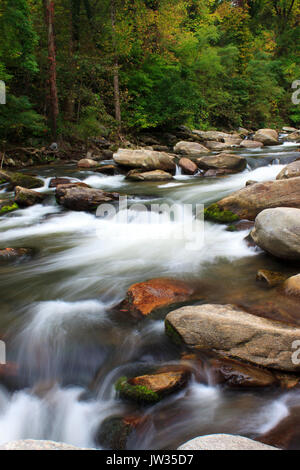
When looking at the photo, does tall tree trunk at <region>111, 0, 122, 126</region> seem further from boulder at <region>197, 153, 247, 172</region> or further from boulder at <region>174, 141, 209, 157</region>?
boulder at <region>197, 153, 247, 172</region>

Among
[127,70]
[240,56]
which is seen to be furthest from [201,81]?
[240,56]

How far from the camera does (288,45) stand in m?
31.8

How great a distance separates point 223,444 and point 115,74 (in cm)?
1622

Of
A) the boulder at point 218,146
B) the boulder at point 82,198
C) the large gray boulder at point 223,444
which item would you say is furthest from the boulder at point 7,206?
the boulder at point 218,146

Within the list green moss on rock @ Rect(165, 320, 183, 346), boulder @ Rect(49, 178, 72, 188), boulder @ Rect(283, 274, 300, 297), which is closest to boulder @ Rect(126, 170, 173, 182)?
boulder @ Rect(49, 178, 72, 188)

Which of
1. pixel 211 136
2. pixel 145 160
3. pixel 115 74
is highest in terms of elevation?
pixel 115 74

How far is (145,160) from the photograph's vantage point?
10.1 metres

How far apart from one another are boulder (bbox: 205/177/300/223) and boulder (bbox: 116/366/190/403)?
141 inches

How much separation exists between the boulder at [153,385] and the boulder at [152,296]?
89cm

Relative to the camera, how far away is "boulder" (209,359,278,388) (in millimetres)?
2244

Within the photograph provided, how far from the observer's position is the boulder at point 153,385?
2.22m

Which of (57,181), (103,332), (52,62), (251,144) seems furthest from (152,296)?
(251,144)

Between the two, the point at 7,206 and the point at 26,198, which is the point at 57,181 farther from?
the point at 7,206

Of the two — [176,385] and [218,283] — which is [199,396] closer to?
[176,385]
